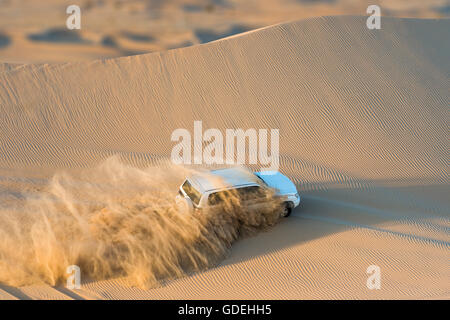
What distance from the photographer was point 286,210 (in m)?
10.6

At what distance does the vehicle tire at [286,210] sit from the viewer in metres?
10.5

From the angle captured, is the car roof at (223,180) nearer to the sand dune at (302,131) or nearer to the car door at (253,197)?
the car door at (253,197)

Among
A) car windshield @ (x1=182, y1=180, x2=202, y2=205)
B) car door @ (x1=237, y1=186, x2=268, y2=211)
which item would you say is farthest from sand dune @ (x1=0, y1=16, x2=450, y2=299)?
car windshield @ (x1=182, y1=180, x2=202, y2=205)

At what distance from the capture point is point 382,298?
27.3ft

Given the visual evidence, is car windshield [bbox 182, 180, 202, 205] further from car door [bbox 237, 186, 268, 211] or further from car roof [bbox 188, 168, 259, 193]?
car door [bbox 237, 186, 268, 211]

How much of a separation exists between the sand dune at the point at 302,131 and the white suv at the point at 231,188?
664 mm

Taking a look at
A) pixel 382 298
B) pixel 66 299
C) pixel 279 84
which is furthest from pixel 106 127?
pixel 382 298

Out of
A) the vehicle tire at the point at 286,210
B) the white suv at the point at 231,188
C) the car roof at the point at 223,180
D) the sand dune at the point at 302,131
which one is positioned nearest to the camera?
the sand dune at the point at 302,131

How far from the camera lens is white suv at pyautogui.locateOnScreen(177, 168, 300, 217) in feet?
32.7

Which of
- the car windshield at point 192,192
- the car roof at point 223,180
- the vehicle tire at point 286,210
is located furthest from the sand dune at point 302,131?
the car windshield at point 192,192

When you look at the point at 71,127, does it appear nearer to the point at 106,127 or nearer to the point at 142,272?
the point at 106,127

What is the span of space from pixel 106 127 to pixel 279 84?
5640 millimetres

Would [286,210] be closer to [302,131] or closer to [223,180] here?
[223,180]

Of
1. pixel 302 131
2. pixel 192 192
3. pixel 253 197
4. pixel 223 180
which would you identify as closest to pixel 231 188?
pixel 223 180
